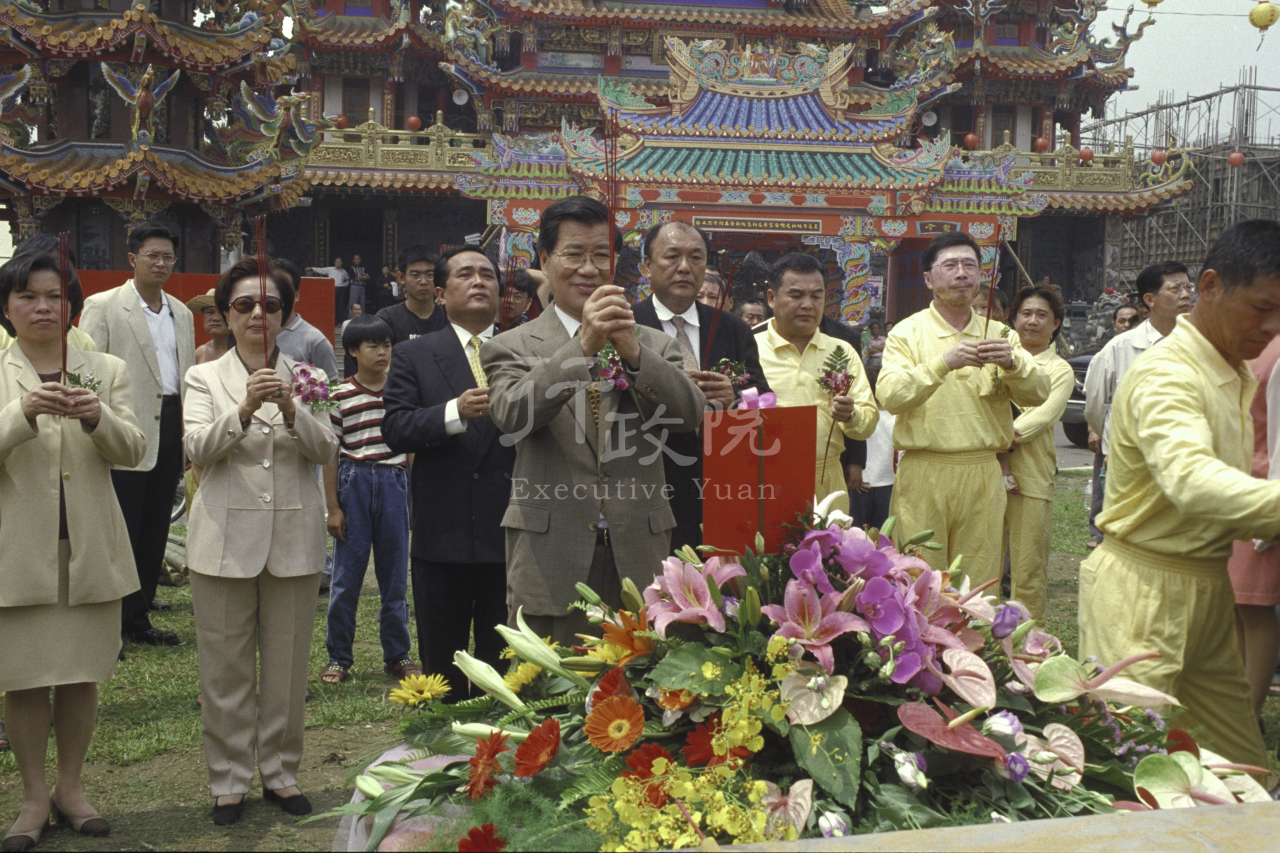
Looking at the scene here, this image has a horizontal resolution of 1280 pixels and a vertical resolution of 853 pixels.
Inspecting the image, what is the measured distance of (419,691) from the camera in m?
1.88

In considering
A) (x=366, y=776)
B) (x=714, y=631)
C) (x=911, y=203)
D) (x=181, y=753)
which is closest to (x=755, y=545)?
(x=714, y=631)

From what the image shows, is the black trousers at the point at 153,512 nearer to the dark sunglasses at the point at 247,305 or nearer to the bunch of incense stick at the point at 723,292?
the dark sunglasses at the point at 247,305

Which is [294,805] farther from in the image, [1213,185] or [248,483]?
[1213,185]

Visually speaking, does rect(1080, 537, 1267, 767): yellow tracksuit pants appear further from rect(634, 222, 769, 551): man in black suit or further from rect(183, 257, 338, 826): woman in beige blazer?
rect(183, 257, 338, 826): woman in beige blazer

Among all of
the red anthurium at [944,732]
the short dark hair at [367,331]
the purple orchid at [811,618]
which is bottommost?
the red anthurium at [944,732]

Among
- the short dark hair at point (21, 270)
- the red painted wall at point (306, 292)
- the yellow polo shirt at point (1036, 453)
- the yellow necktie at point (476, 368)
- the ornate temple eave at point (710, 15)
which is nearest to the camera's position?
the short dark hair at point (21, 270)

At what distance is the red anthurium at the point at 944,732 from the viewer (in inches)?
59.3

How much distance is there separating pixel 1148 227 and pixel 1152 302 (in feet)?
80.9

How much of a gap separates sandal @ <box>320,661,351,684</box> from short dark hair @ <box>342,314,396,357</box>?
1.35 m

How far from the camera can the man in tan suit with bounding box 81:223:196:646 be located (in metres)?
4.74

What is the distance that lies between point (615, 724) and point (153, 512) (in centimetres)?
422

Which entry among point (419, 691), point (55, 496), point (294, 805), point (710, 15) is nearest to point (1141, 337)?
point (294, 805)

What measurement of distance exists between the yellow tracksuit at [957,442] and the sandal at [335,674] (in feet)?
7.82

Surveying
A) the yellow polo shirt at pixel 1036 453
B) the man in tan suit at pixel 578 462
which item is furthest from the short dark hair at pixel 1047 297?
the man in tan suit at pixel 578 462
